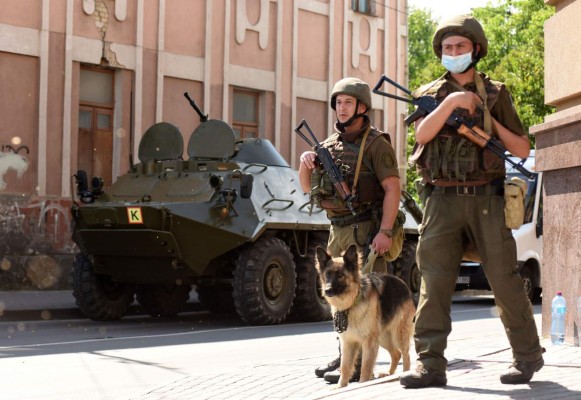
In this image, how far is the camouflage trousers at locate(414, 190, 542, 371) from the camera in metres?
6.37

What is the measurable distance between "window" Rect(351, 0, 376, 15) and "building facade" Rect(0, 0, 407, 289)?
12 cm

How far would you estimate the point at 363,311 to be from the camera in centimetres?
720

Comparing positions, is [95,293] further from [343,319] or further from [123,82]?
[123,82]

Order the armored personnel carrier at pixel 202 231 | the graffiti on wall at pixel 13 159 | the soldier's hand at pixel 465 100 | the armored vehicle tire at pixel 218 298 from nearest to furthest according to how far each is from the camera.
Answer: the soldier's hand at pixel 465 100
the armored personnel carrier at pixel 202 231
the armored vehicle tire at pixel 218 298
the graffiti on wall at pixel 13 159

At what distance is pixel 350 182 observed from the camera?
7816 millimetres

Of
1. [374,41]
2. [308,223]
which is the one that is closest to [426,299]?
[308,223]

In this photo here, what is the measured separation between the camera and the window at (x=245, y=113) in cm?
2527

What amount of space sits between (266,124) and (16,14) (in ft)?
22.7

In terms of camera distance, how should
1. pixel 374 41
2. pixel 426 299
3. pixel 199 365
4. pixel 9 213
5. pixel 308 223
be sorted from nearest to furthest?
1. pixel 426 299
2. pixel 199 365
3. pixel 308 223
4. pixel 9 213
5. pixel 374 41

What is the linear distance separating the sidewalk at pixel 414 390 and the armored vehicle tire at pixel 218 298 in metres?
6.60

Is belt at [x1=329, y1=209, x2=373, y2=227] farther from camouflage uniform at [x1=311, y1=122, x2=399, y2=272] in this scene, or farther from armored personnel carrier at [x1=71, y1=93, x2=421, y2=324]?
armored personnel carrier at [x1=71, y1=93, x2=421, y2=324]

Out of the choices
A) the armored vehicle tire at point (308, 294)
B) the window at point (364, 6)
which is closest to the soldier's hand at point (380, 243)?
the armored vehicle tire at point (308, 294)

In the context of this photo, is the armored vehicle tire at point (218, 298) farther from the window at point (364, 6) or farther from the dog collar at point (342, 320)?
the window at point (364, 6)

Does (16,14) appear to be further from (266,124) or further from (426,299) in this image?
(426,299)
